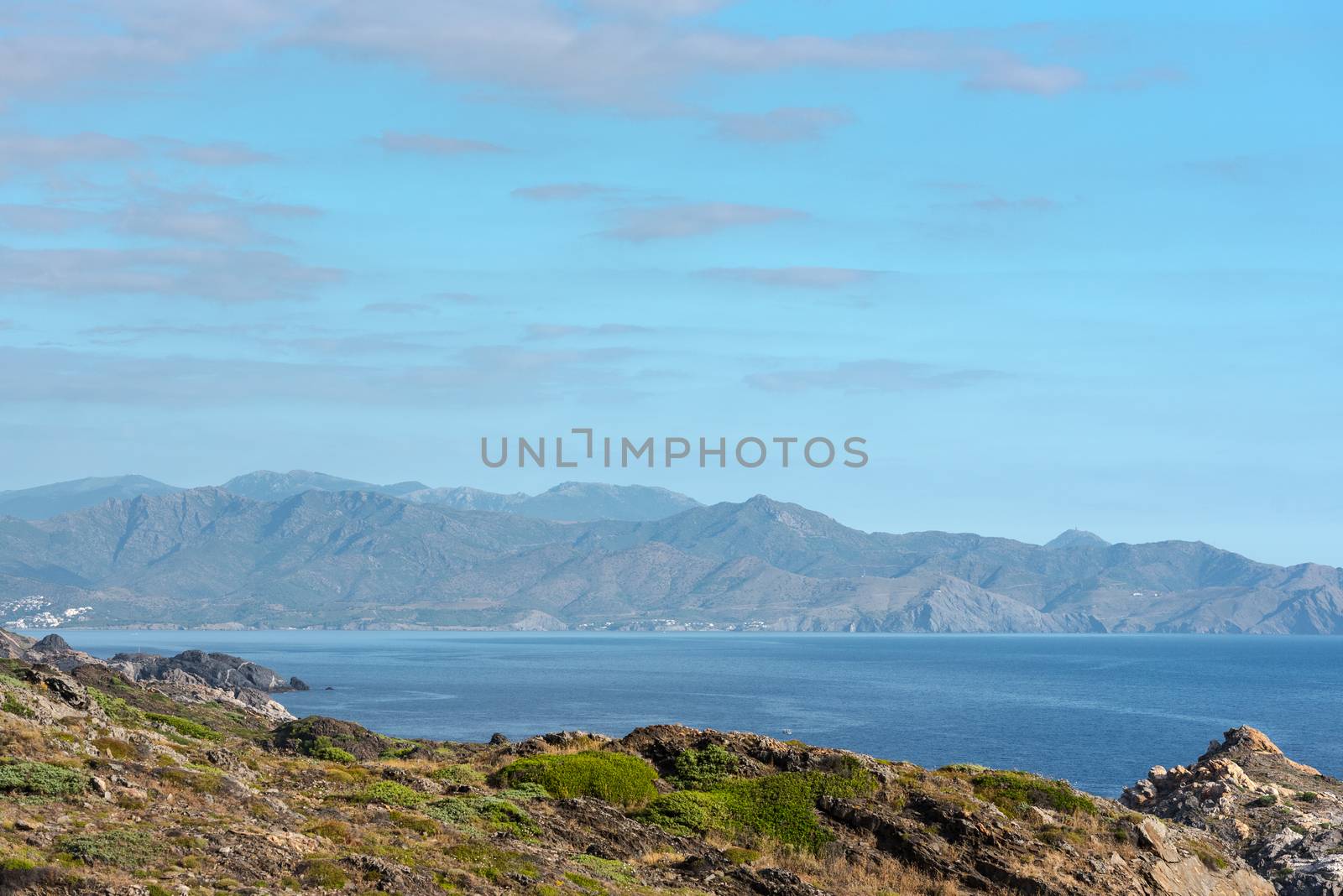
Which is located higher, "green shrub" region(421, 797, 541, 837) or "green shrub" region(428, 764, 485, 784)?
"green shrub" region(421, 797, 541, 837)

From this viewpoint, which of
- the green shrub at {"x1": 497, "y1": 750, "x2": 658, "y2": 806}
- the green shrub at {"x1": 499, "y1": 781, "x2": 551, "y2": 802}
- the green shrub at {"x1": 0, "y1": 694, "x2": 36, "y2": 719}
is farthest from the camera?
the green shrub at {"x1": 497, "y1": 750, "x2": 658, "y2": 806}

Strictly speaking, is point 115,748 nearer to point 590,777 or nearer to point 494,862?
point 494,862

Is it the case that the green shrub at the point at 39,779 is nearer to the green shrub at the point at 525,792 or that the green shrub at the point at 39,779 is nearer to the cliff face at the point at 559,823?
the cliff face at the point at 559,823

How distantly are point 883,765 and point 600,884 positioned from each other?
11606 mm

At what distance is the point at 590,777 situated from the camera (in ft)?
104

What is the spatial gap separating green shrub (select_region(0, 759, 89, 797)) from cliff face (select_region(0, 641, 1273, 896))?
0.05 meters

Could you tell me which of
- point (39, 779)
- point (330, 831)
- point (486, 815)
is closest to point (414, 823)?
point (330, 831)

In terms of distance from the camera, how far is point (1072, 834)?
30375 mm

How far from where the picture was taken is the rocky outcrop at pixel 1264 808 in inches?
1521

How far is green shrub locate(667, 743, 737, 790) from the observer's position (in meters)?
33.3

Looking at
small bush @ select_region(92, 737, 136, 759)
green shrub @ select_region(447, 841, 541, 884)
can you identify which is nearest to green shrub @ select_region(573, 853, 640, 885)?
green shrub @ select_region(447, 841, 541, 884)

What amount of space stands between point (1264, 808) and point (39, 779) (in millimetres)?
41600

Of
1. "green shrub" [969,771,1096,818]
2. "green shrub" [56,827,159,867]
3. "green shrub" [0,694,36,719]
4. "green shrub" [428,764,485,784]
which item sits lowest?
"green shrub" [969,771,1096,818]

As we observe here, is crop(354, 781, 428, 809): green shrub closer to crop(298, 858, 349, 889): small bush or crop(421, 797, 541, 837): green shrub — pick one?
crop(421, 797, 541, 837): green shrub
